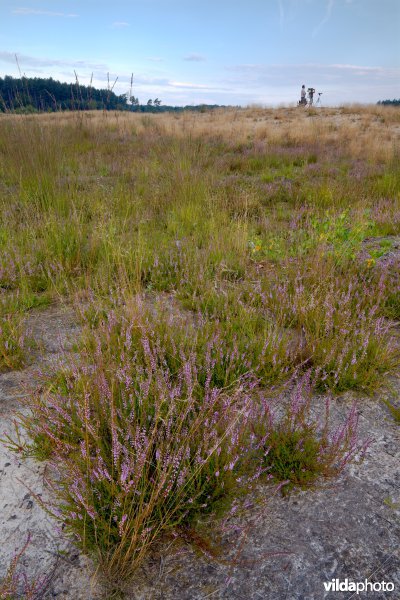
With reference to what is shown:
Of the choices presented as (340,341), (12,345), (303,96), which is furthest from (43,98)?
(303,96)

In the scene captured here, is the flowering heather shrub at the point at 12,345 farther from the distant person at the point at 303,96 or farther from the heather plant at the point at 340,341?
the distant person at the point at 303,96

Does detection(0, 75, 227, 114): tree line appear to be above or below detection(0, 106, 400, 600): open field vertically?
above

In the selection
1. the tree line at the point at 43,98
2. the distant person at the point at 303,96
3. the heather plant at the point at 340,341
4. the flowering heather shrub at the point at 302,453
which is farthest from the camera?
the distant person at the point at 303,96

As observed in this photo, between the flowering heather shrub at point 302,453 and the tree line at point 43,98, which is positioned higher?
the tree line at point 43,98

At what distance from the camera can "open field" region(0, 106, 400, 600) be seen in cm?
153

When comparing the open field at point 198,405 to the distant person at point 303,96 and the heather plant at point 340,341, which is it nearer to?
the heather plant at point 340,341

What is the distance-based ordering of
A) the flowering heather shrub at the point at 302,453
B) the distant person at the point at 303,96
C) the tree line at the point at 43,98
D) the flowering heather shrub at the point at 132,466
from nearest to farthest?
the flowering heather shrub at the point at 132,466
the flowering heather shrub at the point at 302,453
the tree line at the point at 43,98
the distant person at the point at 303,96

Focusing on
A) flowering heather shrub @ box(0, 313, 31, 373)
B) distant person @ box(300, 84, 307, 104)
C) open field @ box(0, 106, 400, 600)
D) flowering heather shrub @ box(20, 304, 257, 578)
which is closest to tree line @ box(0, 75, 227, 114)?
open field @ box(0, 106, 400, 600)

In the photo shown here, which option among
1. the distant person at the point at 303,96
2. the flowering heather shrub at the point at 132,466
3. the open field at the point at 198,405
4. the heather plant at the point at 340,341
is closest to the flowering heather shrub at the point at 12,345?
the open field at the point at 198,405

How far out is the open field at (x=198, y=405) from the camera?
153 centimetres

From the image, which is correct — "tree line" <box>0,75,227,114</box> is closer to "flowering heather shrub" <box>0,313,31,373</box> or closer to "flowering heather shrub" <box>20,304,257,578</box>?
"flowering heather shrub" <box>0,313,31,373</box>

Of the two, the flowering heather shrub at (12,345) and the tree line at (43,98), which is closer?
the flowering heather shrub at (12,345)

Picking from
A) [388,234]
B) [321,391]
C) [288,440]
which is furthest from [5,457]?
[388,234]

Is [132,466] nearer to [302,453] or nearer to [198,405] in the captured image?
[198,405]
